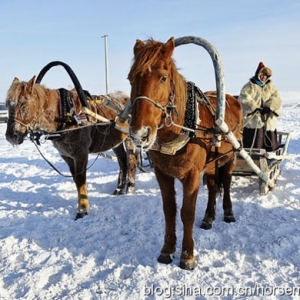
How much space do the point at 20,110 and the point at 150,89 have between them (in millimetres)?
2653

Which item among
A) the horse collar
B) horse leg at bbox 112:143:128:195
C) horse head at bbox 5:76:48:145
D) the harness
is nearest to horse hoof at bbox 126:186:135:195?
horse leg at bbox 112:143:128:195

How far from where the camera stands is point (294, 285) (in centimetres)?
308

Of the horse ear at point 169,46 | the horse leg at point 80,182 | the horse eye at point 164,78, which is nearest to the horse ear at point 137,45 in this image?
the horse ear at point 169,46

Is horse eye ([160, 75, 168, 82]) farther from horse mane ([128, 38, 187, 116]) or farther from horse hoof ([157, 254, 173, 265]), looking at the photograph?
horse hoof ([157, 254, 173, 265])

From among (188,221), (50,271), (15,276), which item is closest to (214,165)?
(188,221)

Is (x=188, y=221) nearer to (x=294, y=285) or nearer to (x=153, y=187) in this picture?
(x=294, y=285)

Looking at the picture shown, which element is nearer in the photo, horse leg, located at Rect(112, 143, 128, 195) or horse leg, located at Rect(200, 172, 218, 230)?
horse leg, located at Rect(200, 172, 218, 230)

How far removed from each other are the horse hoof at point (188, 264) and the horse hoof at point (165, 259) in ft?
0.53

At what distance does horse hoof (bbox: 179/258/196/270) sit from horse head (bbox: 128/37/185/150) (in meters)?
1.49

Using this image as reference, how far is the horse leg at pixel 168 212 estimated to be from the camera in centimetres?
367

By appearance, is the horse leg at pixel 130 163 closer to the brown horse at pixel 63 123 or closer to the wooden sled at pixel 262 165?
the brown horse at pixel 63 123

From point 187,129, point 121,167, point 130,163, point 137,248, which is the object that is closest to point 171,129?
point 187,129

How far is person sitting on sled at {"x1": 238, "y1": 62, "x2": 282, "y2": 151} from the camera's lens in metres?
5.66

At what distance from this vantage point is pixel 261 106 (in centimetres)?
575
